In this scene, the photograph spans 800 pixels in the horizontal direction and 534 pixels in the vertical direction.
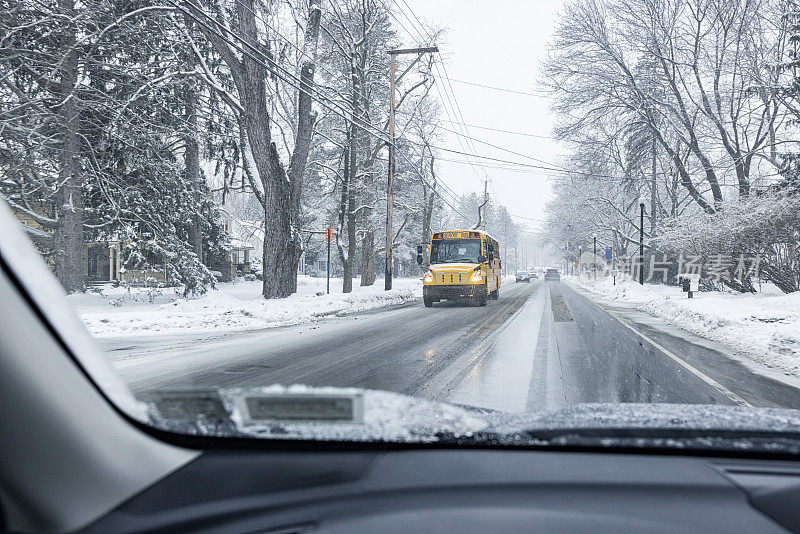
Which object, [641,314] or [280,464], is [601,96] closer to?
[641,314]

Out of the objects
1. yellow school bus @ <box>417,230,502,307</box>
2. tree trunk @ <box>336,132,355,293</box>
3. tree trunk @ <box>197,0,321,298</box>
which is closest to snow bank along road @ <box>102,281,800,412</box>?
tree trunk @ <box>197,0,321,298</box>

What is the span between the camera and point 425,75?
1214 inches

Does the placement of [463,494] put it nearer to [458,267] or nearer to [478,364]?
[478,364]

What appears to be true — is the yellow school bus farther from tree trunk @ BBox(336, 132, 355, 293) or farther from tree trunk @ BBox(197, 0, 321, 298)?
tree trunk @ BBox(336, 132, 355, 293)

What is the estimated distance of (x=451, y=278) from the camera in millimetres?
20016

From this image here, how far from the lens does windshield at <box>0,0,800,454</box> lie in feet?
18.2

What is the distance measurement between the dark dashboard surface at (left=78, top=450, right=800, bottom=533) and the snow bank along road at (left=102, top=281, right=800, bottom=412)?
3752 mm

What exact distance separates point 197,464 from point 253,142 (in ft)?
53.3

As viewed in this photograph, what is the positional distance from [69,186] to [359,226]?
20356mm

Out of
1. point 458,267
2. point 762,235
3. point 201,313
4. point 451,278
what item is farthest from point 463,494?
point 762,235

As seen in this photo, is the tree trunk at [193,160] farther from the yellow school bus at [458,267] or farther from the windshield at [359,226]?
the yellow school bus at [458,267]

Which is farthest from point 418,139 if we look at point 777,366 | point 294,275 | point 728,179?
point 777,366

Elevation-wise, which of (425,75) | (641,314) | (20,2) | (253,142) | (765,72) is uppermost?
(425,75)

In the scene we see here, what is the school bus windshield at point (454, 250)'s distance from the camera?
70.0 ft
